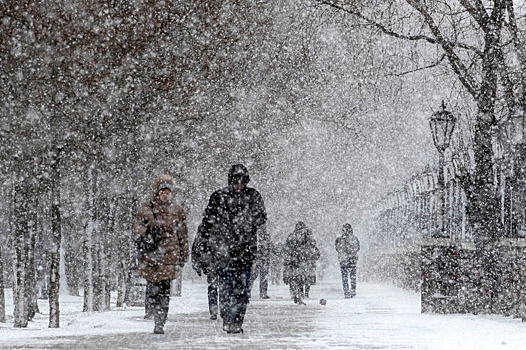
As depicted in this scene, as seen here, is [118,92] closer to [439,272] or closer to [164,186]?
[164,186]

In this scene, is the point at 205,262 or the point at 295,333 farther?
the point at 205,262

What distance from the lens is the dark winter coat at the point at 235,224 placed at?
485 inches

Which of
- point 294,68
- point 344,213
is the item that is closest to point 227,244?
point 294,68

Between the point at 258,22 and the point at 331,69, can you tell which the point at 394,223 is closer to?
the point at 331,69

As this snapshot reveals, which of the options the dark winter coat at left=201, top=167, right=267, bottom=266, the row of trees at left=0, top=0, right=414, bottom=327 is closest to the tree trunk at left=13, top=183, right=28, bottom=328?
the row of trees at left=0, top=0, right=414, bottom=327

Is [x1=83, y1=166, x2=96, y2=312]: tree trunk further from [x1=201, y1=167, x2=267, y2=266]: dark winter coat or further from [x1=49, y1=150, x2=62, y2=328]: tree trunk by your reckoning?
[x1=201, y1=167, x2=267, y2=266]: dark winter coat

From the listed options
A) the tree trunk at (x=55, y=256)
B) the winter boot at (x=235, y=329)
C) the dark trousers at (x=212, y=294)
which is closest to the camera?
the winter boot at (x=235, y=329)

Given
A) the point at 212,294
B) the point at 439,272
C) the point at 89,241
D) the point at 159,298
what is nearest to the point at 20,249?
the point at 89,241

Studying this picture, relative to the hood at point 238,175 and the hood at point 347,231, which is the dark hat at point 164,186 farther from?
the hood at point 347,231

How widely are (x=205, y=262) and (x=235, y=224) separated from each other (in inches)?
60.1

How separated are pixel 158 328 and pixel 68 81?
6256 millimetres

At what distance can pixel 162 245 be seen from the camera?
39.8 feet

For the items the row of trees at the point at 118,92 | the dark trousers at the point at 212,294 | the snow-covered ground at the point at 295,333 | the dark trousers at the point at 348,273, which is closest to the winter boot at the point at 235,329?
the snow-covered ground at the point at 295,333

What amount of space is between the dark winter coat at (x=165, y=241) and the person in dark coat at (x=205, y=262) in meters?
0.85
